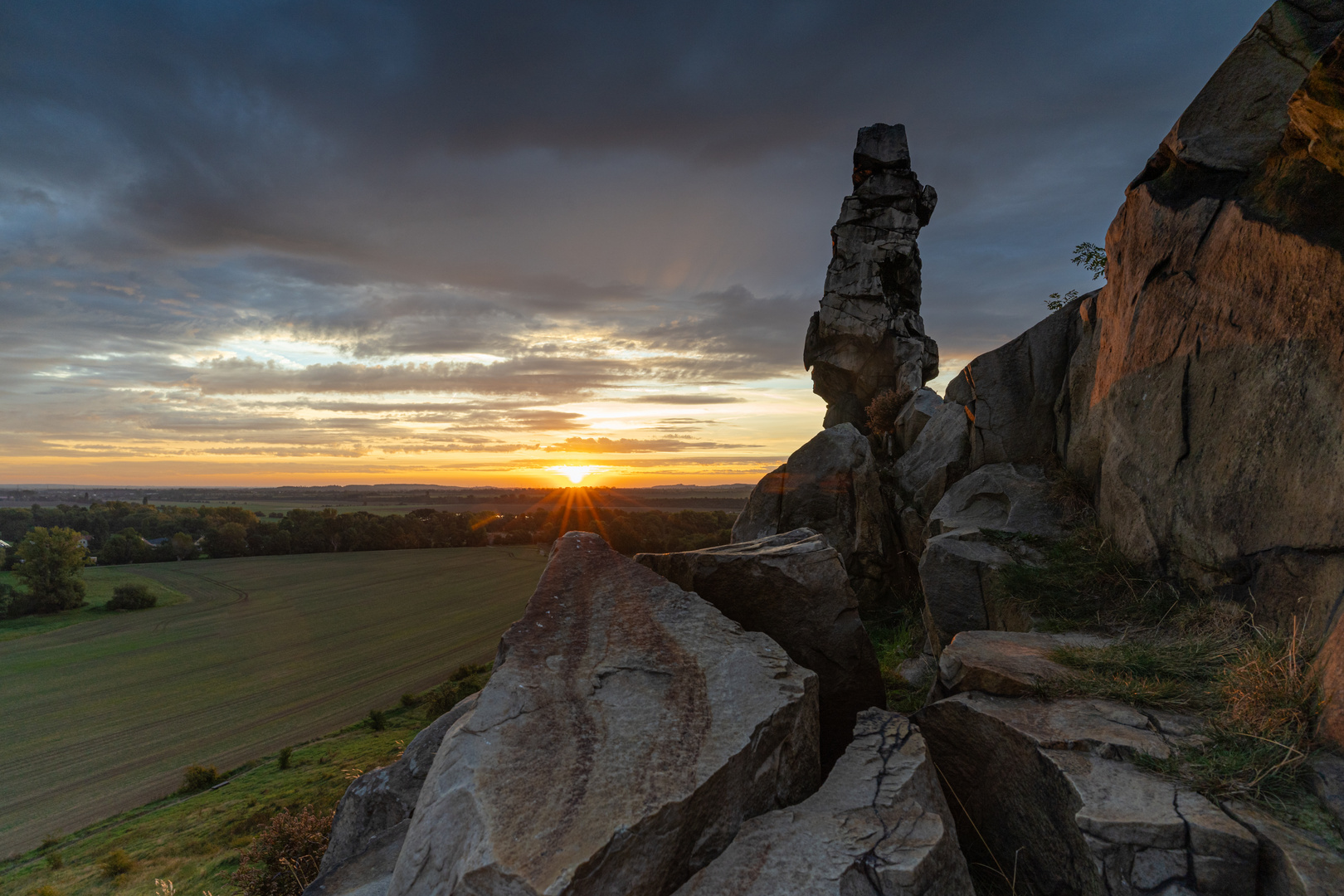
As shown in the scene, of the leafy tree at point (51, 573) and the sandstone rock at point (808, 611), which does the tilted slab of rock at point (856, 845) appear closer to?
the sandstone rock at point (808, 611)

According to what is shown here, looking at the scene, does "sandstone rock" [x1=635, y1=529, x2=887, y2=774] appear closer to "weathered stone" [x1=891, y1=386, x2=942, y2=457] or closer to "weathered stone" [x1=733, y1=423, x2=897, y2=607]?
"weathered stone" [x1=733, y1=423, x2=897, y2=607]

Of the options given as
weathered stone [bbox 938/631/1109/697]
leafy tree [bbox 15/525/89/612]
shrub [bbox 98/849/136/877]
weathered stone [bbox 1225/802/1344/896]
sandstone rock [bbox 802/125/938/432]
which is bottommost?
shrub [bbox 98/849/136/877]

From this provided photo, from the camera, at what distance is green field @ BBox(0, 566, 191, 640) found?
80562 mm

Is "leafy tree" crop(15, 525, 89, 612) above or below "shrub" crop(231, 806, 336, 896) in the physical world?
below

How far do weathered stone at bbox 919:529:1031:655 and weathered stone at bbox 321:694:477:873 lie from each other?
833cm

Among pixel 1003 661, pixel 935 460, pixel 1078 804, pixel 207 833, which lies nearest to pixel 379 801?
pixel 1078 804

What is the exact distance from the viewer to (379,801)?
7.27 m

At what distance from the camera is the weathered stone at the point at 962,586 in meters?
9.96

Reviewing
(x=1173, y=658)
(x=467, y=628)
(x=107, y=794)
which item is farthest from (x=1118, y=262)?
(x=467, y=628)

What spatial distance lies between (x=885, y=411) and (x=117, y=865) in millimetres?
42800

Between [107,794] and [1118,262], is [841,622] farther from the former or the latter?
[107,794]

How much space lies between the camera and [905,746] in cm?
577

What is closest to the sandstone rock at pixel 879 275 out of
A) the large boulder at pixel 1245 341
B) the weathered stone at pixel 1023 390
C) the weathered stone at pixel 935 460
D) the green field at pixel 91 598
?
the weathered stone at pixel 935 460

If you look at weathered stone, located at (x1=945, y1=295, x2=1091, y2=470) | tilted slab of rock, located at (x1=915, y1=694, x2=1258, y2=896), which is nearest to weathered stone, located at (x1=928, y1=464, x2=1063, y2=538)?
weathered stone, located at (x1=945, y1=295, x2=1091, y2=470)
